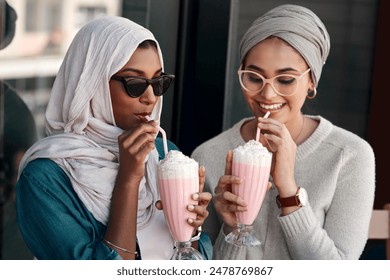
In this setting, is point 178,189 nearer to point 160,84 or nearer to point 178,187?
point 178,187

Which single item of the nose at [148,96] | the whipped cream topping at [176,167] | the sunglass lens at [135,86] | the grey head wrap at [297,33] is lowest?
the whipped cream topping at [176,167]

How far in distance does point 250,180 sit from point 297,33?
16.6 inches

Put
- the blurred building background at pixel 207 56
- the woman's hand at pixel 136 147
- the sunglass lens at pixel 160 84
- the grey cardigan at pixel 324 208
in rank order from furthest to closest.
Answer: the blurred building background at pixel 207 56 → the grey cardigan at pixel 324 208 → the sunglass lens at pixel 160 84 → the woman's hand at pixel 136 147

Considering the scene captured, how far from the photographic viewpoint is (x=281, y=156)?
2164mm

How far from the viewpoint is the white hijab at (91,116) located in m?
2.06

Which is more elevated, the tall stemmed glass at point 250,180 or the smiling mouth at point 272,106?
the smiling mouth at point 272,106

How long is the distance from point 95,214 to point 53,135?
23 cm

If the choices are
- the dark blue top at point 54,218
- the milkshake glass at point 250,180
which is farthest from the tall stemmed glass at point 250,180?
the dark blue top at point 54,218

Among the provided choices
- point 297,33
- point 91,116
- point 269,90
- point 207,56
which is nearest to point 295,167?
point 269,90

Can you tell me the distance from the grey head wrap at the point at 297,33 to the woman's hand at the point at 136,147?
45cm

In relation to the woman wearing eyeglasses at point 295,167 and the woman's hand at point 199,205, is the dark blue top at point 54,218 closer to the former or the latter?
the woman's hand at point 199,205
